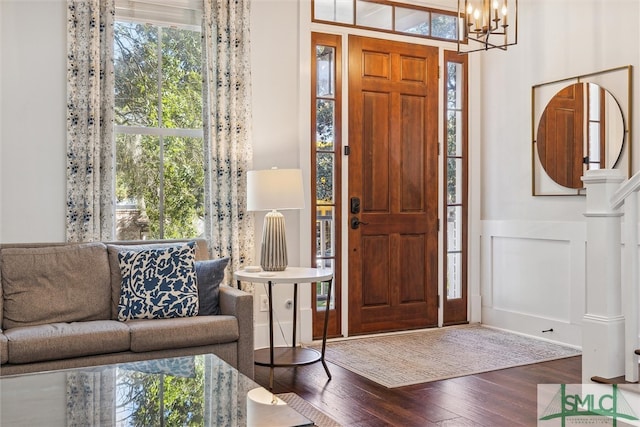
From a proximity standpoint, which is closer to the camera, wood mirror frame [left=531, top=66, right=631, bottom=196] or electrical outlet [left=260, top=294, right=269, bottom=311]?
wood mirror frame [left=531, top=66, right=631, bottom=196]

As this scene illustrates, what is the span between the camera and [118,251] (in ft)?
12.4

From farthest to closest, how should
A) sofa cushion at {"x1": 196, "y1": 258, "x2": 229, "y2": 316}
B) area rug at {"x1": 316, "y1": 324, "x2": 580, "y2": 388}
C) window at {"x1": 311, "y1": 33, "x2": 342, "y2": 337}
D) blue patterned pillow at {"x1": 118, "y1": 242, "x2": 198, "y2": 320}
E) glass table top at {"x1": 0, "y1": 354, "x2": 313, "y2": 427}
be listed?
window at {"x1": 311, "y1": 33, "x2": 342, "y2": 337}, area rug at {"x1": 316, "y1": 324, "x2": 580, "y2": 388}, sofa cushion at {"x1": 196, "y1": 258, "x2": 229, "y2": 316}, blue patterned pillow at {"x1": 118, "y1": 242, "x2": 198, "y2": 320}, glass table top at {"x1": 0, "y1": 354, "x2": 313, "y2": 427}

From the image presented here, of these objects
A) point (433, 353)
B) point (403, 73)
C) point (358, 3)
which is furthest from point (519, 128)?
point (433, 353)

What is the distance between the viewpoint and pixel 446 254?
5.59 m

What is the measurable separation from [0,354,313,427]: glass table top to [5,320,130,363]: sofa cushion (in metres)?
0.44

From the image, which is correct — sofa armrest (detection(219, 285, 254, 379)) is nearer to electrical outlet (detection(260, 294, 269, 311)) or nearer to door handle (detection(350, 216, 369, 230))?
electrical outlet (detection(260, 294, 269, 311))

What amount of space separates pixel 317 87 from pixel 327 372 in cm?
226

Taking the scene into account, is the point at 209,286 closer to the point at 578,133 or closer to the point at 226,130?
the point at 226,130

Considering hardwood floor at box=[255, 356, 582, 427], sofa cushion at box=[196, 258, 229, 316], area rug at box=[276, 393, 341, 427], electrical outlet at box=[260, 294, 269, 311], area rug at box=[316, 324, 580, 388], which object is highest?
sofa cushion at box=[196, 258, 229, 316]

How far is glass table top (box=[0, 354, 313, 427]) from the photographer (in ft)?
7.02

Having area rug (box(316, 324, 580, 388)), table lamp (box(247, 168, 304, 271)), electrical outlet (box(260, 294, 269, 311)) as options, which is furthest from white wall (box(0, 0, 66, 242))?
area rug (box(316, 324, 580, 388))

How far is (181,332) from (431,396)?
56.8 inches

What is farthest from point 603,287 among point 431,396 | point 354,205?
point 354,205

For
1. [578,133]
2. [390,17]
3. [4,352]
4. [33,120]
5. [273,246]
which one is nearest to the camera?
[4,352]
